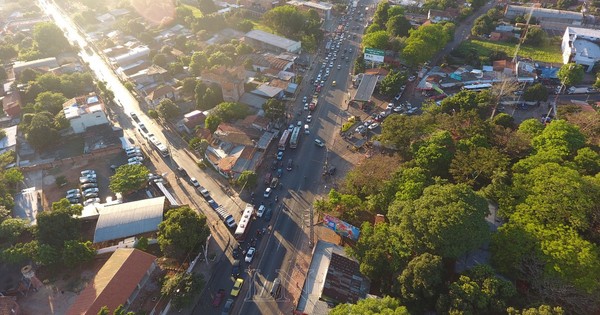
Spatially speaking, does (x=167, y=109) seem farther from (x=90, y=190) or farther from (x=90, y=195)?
(x=90, y=195)

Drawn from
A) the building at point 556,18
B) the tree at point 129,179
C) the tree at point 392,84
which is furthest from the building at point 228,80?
the building at point 556,18

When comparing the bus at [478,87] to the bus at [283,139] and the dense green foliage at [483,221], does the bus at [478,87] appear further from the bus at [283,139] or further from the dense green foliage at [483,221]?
the bus at [283,139]

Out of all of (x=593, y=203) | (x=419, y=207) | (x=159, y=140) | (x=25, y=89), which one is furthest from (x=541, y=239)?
(x=25, y=89)

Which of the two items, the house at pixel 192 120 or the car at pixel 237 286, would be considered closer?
the car at pixel 237 286

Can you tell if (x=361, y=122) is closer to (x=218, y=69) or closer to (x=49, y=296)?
(x=218, y=69)

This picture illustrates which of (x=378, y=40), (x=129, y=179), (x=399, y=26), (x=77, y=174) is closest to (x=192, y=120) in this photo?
(x=129, y=179)

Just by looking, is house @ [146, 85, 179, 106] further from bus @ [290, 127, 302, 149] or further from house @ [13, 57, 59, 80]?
house @ [13, 57, 59, 80]

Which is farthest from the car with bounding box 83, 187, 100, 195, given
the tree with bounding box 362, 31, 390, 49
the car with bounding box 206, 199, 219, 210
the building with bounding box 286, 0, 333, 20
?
the building with bounding box 286, 0, 333, 20
